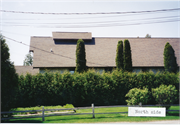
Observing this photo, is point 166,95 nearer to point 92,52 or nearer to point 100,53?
point 100,53

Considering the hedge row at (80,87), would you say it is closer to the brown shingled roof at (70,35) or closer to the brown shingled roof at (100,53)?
the brown shingled roof at (100,53)

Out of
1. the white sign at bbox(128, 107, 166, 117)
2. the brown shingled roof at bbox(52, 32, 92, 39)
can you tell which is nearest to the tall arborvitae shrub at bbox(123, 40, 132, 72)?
the brown shingled roof at bbox(52, 32, 92, 39)

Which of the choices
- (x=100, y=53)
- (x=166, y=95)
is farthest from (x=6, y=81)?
(x=100, y=53)

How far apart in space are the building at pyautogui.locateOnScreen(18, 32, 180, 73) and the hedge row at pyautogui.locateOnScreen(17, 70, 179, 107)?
205 inches

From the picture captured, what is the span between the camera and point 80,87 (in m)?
14.6

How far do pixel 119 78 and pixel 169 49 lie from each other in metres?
9.29

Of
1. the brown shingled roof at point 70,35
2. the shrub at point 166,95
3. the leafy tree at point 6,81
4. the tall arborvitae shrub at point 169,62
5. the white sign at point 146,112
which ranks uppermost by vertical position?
the brown shingled roof at point 70,35

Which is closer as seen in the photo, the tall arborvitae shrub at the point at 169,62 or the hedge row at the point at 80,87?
the hedge row at the point at 80,87

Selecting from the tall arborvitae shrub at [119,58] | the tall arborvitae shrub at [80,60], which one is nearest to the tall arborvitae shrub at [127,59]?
the tall arborvitae shrub at [119,58]

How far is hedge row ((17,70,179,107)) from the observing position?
13781 mm

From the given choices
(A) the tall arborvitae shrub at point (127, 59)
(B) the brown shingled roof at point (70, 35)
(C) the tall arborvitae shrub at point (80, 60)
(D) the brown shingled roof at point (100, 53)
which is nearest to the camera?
(C) the tall arborvitae shrub at point (80, 60)

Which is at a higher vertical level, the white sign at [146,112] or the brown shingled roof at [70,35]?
the brown shingled roof at [70,35]

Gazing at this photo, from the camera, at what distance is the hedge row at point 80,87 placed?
13.8 metres

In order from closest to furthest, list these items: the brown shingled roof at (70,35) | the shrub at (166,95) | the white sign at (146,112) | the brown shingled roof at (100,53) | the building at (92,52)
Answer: the white sign at (146,112) → the shrub at (166,95) → the building at (92,52) → the brown shingled roof at (100,53) → the brown shingled roof at (70,35)
